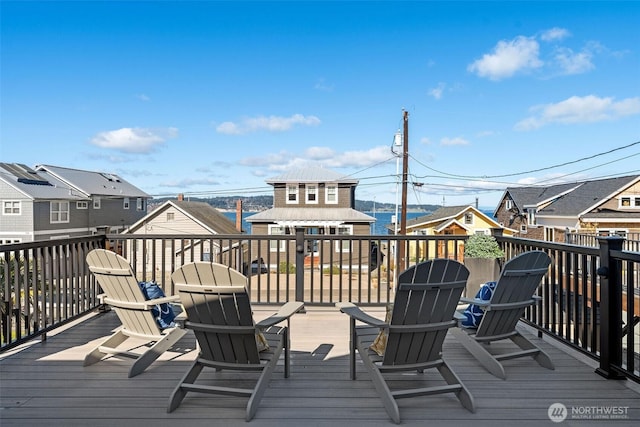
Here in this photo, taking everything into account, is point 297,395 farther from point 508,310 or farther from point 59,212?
point 59,212

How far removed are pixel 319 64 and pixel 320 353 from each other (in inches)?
694

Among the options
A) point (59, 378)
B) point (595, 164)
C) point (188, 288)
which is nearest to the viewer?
point (188, 288)

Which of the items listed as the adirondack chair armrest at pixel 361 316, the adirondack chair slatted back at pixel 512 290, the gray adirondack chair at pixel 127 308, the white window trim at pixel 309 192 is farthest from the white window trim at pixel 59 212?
the adirondack chair slatted back at pixel 512 290

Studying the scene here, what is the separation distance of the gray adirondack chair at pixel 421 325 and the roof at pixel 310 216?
707 inches

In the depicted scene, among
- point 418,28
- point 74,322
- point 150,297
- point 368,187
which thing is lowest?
point 74,322

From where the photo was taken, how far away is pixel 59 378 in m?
2.81

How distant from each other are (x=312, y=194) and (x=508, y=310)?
18.4 meters

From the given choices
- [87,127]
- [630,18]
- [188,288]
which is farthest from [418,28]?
[87,127]

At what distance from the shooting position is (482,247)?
16.1 ft

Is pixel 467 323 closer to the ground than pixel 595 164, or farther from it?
closer to the ground

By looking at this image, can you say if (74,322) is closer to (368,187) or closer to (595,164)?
(368,187)

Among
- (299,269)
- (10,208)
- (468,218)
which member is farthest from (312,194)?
(299,269)

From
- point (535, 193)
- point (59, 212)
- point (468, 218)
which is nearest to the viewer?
point (59, 212)

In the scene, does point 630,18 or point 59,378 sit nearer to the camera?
point 59,378
